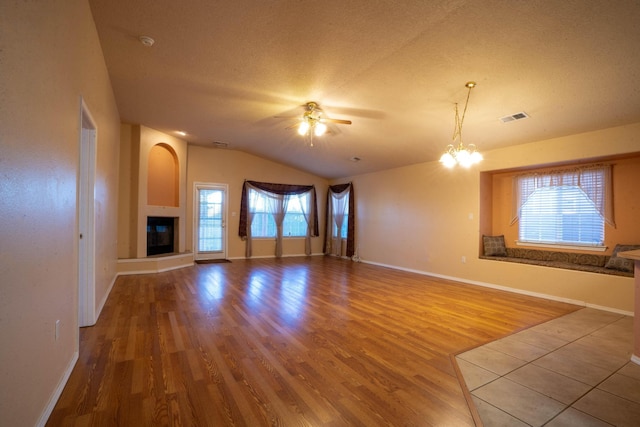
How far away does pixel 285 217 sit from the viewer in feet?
28.9

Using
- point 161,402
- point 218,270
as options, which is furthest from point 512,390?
point 218,270

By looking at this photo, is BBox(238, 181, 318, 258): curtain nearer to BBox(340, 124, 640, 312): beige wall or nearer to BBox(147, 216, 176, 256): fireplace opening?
BBox(340, 124, 640, 312): beige wall

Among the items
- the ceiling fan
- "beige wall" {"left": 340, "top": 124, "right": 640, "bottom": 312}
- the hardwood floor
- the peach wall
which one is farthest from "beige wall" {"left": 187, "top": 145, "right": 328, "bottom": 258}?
the ceiling fan

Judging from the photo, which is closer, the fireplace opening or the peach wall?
the peach wall

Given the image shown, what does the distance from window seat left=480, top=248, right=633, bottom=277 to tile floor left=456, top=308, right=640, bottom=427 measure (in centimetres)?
111

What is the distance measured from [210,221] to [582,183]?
7.72 meters

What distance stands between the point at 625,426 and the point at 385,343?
5.22 feet

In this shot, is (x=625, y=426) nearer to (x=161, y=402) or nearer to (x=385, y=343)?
(x=385, y=343)

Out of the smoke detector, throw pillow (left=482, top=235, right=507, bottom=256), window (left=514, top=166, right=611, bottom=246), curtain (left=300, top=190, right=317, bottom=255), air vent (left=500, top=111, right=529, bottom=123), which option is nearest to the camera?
the smoke detector

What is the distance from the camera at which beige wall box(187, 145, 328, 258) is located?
7359mm

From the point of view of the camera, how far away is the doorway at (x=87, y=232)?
116 inches

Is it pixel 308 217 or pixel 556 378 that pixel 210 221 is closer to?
pixel 308 217

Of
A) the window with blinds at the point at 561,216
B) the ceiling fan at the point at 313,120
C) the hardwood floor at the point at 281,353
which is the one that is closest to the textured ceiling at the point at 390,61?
the ceiling fan at the point at 313,120

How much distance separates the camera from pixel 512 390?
2066 mm
